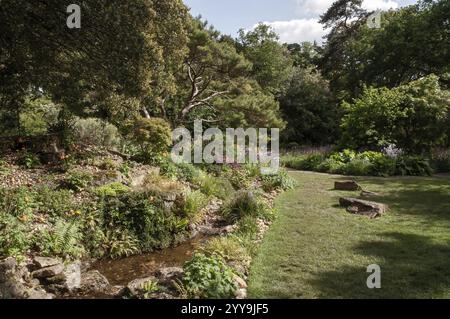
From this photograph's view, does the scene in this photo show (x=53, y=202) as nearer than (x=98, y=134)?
Yes

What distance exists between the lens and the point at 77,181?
782cm

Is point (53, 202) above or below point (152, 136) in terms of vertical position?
below

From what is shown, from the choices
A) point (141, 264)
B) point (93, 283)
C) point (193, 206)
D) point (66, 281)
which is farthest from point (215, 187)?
point (66, 281)

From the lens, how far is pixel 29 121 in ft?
46.6

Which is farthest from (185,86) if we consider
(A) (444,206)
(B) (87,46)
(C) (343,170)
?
(A) (444,206)

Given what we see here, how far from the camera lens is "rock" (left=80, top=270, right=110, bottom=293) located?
519 centimetres

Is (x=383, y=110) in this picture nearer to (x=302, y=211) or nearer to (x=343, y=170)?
(x=343, y=170)

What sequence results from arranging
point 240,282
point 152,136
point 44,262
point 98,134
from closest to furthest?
point 240,282, point 44,262, point 152,136, point 98,134

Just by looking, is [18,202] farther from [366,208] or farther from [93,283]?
[366,208]

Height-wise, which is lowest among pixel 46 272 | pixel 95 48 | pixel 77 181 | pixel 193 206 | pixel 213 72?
pixel 46 272

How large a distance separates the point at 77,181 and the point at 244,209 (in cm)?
339

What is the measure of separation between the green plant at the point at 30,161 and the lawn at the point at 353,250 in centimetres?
523
